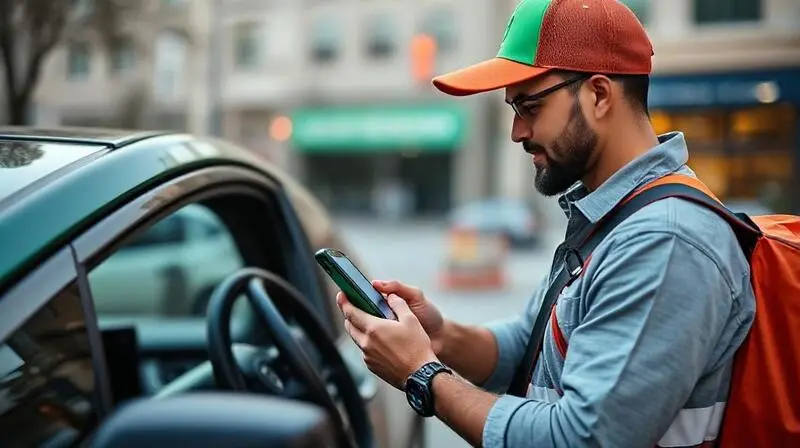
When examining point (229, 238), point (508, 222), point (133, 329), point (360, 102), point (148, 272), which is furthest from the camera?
point (360, 102)

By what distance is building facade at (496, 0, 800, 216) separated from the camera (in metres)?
21.5

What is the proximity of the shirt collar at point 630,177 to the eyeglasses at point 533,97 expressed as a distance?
17 cm

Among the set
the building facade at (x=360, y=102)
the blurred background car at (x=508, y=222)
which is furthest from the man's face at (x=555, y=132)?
the building facade at (x=360, y=102)

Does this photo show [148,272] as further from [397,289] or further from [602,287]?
[602,287]

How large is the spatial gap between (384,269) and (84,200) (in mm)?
16104

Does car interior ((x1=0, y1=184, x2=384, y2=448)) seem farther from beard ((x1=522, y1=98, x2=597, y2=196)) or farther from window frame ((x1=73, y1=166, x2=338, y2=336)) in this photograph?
beard ((x1=522, y1=98, x2=597, y2=196))

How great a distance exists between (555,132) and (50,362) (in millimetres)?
1044

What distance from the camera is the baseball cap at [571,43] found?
1.42 meters

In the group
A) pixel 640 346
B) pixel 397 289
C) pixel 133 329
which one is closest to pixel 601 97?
pixel 640 346

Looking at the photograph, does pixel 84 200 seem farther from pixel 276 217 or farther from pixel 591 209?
pixel 276 217

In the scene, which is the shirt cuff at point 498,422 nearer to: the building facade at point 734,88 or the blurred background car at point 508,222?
the blurred background car at point 508,222

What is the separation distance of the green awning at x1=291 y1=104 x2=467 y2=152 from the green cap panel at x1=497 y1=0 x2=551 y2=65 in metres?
28.4

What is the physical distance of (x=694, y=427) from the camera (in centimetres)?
135

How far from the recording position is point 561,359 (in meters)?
1.44
